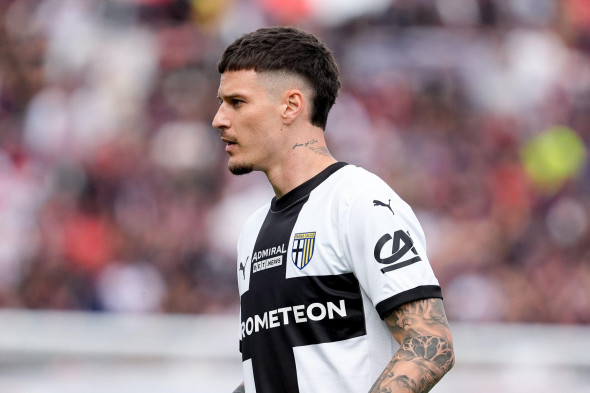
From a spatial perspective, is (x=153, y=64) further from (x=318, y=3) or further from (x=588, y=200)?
(x=588, y=200)

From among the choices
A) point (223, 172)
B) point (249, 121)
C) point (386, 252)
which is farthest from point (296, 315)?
point (223, 172)

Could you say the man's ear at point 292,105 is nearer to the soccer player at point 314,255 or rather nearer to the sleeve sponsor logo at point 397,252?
the soccer player at point 314,255

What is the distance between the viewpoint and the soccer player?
8.46 ft

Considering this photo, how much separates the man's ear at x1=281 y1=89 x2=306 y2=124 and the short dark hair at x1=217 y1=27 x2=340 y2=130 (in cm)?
5

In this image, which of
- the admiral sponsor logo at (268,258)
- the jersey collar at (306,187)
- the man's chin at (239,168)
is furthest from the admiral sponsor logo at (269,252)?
the man's chin at (239,168)

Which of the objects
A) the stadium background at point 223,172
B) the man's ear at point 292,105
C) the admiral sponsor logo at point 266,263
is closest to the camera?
the admiral sponsor logo at point 266,263

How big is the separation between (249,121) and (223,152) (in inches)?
270

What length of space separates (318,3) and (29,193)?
12.2 ft

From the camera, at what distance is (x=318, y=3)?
10711 mm

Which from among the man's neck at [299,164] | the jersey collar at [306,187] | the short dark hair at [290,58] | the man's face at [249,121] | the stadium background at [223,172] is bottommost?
the jersey collar at [306,187]

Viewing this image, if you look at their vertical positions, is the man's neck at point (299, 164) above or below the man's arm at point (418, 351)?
above

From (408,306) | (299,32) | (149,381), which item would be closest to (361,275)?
(408,306)

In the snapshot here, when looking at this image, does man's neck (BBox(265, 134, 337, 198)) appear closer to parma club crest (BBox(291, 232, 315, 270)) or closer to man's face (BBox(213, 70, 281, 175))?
man's face (BBox(213, 70, 281, 175))

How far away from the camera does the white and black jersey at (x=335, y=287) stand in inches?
103
